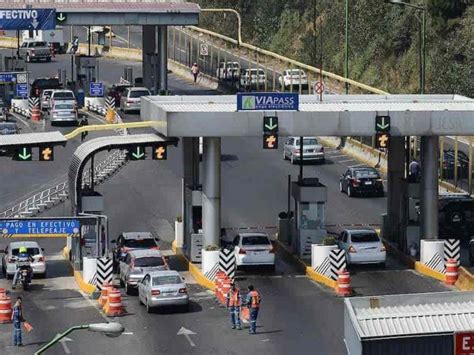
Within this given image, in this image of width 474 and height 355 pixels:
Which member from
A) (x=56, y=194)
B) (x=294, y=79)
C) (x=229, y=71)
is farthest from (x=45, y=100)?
(x=56, y=194)

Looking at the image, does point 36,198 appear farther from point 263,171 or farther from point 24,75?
point 24,75

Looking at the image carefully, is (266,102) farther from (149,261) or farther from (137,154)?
(149,261)

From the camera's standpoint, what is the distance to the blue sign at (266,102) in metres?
56.3

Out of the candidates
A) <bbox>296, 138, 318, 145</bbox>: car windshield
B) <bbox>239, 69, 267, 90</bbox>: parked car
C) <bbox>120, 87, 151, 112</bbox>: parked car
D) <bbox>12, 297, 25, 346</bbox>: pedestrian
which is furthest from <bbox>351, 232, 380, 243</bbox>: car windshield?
<bbox>239, 69, 267, 90</bbox>: parked car

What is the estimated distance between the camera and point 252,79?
344ft

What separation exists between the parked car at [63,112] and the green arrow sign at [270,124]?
3552 cm

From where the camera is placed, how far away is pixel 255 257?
189ft

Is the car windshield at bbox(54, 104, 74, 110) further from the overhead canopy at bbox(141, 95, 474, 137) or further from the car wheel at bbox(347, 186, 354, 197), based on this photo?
the overhead canopy at bbox(141, 95, 474, 137)

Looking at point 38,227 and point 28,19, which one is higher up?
point 28,19

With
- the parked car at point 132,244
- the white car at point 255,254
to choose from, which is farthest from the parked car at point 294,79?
the white car at point 255,254

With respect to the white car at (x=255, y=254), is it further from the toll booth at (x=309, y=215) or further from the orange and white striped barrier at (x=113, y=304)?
the orange and white striped barrier at (x=113, y=304)

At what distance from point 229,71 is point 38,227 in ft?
Answer: 173

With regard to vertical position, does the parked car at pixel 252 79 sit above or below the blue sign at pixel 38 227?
above

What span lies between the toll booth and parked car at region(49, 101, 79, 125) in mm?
32584
